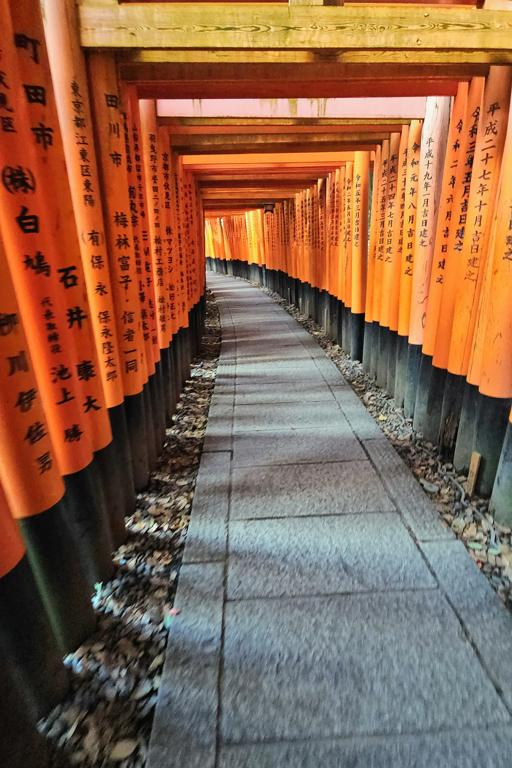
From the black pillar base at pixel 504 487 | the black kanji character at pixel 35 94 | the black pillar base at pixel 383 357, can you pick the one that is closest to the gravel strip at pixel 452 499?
the black pillar base at pixel 504 487

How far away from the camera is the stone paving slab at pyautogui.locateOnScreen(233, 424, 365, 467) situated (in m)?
4.41

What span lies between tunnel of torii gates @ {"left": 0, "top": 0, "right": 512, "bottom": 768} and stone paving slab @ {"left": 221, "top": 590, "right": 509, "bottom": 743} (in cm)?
Result: 86

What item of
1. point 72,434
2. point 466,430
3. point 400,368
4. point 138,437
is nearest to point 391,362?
point 400,368

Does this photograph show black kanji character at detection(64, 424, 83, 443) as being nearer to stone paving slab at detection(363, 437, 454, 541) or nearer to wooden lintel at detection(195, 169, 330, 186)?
stone paving slab at detection(363, 437, 454, 541)

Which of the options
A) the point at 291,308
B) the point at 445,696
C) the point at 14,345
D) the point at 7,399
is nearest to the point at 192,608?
the point at 445,696

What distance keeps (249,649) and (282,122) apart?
4.99 meters

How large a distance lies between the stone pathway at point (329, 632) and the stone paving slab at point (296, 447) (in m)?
0.05

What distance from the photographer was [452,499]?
12.1ft

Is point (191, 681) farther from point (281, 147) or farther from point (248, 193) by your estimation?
point (248, 193)

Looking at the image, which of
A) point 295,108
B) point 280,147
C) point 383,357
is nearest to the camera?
point 295,108

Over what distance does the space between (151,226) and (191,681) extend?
4.29 m

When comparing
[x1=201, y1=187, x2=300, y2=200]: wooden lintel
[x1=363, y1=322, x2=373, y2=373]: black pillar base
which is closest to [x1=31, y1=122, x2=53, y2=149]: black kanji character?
[x1=363, y1=322, x2=373, y2=373]: black pillar base

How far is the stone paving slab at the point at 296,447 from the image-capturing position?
4.41 m

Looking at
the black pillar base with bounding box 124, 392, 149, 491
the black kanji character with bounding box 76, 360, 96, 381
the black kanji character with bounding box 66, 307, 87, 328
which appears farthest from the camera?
the black pillar base with bounding box 124, 392, 149, 491
